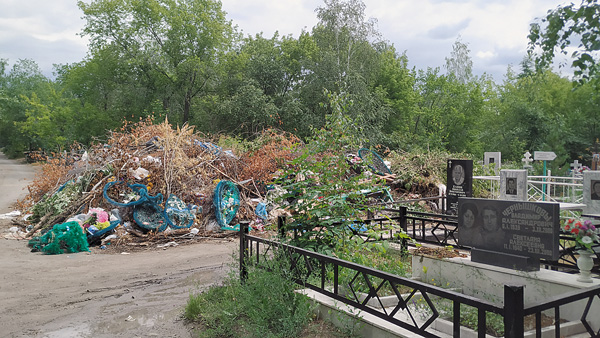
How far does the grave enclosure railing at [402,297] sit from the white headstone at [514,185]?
703cm

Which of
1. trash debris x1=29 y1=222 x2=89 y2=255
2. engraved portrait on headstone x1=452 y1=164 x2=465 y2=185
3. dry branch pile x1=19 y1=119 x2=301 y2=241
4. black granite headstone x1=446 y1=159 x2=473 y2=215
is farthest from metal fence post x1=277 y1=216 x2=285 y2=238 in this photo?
engraved portrait on headstone x1=452 y1=164 x2=465 y2=185

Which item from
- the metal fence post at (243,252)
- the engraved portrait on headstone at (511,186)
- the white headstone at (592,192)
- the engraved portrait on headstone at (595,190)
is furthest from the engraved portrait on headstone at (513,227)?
the engraved portrait on headstone at (511,186)

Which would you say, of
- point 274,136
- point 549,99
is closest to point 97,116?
point 274,136

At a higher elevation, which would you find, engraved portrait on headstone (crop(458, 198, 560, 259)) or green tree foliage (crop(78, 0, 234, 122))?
green tree foliage (crop(78, 0, 234, 122))

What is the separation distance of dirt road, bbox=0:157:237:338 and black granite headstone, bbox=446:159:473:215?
269 inches

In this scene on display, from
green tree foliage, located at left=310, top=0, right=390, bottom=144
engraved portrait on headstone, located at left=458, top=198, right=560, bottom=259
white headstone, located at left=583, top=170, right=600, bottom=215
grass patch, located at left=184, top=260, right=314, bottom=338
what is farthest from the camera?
green tree foliage, located at left=310, top=0, right=390, bottom=144

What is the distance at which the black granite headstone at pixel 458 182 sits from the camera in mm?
13148

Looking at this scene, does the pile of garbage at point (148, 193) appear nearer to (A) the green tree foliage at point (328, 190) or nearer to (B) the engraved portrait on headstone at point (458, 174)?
(B) the engraved portrait on headstone at point (458, 174)

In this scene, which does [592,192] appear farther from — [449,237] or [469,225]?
[469,225]

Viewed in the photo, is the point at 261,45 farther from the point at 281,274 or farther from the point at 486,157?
the point at 281,274

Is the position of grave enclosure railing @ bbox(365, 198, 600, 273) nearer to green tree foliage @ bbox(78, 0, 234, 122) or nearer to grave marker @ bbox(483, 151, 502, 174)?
grave marker @ bbox(483, 151, 502, 174)

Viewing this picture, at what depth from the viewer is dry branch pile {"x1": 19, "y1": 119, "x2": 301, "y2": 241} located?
1326 centimetres

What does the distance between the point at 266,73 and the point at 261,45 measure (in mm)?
10870

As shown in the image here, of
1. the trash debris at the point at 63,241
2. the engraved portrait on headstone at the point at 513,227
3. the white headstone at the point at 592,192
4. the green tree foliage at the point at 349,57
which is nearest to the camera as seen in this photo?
the engraved portrait on headstone at the point at 513,227
